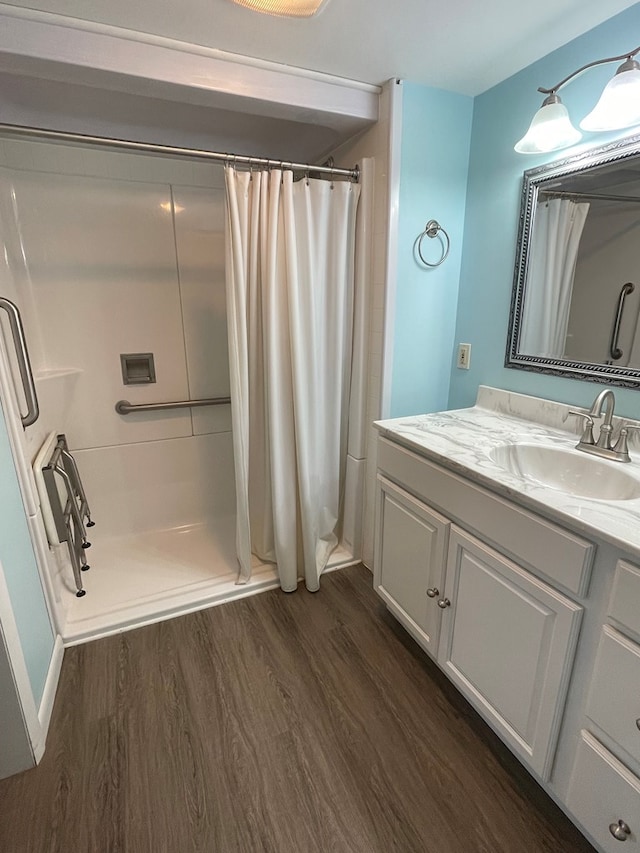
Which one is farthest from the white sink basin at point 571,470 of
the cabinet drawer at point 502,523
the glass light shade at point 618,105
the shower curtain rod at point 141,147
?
the shower curtain rod at point 141,147

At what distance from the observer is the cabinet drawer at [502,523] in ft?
3.09

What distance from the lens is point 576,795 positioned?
1.00 metres

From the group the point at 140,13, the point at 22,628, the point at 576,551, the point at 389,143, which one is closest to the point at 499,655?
the point at 576,551

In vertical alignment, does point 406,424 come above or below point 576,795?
above

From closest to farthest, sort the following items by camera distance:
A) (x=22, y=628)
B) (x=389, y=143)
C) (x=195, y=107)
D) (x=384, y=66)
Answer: (x=22, y=628) → (x=384, y=66) → (x=389, y=143) → (x=195, y=107)

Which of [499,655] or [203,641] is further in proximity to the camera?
[203,641]

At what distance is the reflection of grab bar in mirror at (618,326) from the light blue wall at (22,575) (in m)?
1.97

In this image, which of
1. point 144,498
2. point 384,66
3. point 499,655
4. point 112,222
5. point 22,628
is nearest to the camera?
point 499,655

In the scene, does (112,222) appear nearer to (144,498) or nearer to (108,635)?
(144,498)

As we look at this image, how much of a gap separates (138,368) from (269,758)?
1.91 m

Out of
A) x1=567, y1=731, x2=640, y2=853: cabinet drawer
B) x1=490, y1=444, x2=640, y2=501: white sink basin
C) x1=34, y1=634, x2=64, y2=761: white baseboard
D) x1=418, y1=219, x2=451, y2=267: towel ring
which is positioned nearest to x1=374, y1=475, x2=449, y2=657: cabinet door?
x1=490, y1=444, x2=640, y2=501: white sink basin

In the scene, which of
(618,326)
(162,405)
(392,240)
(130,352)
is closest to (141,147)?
(392,240)

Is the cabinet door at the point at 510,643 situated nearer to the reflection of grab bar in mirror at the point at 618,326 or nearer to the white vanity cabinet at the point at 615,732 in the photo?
the white vanity cabinet at the point at 615,732

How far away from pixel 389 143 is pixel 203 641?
7.06 ft
